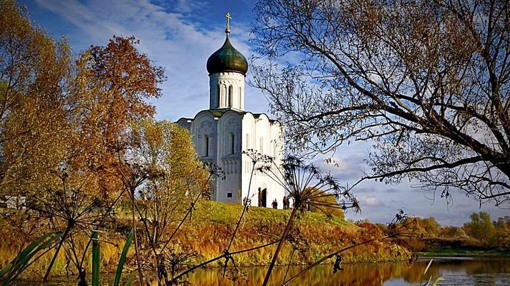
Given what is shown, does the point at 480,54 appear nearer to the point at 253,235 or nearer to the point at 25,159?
the point at 25,159

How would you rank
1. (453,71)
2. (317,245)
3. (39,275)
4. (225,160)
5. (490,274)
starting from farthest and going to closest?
(225,160) → (317,245) → (490,274) → (39,275) → (453,71)

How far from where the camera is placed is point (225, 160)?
40.3m

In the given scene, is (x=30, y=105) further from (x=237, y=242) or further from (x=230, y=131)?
(x=230, y=131)

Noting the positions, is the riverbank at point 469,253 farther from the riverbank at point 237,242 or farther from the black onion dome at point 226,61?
the black onion dome at point 226,61

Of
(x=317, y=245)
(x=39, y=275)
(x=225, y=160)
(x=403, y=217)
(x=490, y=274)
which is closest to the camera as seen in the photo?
(x=403, y=217)

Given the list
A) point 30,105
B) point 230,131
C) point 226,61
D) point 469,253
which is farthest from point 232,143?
point 30,105

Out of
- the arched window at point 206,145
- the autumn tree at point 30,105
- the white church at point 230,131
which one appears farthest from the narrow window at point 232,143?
the autumn tree at point 30,105

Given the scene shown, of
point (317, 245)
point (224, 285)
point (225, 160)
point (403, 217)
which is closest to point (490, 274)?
point (317, 245)

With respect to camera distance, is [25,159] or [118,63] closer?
[25,159]

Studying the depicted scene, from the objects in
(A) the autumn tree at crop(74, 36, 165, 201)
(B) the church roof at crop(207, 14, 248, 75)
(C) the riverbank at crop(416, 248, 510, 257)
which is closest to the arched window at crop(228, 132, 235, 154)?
(B) the church roof at crop(207, 14, 248, 75)

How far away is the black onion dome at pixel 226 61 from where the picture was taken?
134 ft

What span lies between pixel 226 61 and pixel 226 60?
11cm

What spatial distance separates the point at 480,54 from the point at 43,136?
1152cm

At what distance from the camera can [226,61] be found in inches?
1608
